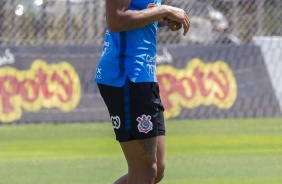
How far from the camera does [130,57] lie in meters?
6.06

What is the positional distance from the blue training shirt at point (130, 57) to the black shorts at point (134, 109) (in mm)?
49

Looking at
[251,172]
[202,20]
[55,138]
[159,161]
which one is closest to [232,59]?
[202,20]

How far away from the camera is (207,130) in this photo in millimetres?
14070

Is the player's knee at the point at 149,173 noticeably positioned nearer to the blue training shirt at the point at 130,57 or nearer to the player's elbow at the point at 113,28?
the blue training shirt at the point at 130,57

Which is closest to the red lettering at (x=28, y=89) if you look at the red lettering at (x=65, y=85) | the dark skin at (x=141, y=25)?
the red lettering at (x=65, y=85)

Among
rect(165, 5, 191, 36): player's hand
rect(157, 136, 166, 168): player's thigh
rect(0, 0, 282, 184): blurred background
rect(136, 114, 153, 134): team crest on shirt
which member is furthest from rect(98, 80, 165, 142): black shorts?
rect(0, 0, 282, 184): blurred background

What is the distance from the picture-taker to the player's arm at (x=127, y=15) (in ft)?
19.4

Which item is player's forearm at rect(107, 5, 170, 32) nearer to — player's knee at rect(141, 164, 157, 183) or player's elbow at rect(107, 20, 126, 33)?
player's elbow at rect(107, 20, 126, 33)

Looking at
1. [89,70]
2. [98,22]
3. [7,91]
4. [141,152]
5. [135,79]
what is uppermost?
[135,79]

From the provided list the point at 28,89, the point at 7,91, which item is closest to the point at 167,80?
the point at 28,89

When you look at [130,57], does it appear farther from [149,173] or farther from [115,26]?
[149,173]

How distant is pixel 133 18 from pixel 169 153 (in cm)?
570

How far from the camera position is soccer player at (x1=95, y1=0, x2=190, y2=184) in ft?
19.7

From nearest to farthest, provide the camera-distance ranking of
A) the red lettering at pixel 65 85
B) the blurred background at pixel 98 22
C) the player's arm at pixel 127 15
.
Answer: the player's arm at pixel 127 15 < the red lettering at pixel 65 85 < the blurred background at pixel 98 22
